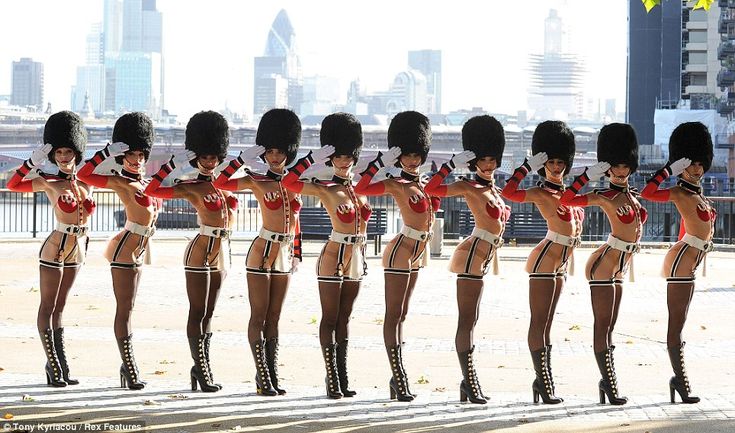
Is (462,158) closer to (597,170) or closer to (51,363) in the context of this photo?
(597,170)

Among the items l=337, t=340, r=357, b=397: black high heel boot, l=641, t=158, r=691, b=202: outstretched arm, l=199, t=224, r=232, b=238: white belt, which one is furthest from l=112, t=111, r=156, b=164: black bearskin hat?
l=641, t=158, r=691, b=202: outstretched arm

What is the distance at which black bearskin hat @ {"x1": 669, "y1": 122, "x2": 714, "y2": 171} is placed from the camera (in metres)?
10.2

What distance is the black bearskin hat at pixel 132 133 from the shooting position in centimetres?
1041

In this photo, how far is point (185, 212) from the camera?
132ft

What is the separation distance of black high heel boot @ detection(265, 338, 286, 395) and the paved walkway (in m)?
0.15

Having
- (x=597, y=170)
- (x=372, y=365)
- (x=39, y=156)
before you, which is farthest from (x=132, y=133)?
(x=597, y=170)

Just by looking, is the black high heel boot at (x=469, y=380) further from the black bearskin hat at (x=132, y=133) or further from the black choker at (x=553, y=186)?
the black bearskin hat at (x=132, y=133)

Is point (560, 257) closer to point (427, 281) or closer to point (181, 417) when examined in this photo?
point (181, 417)

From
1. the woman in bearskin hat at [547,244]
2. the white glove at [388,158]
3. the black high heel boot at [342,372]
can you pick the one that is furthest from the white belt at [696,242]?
the black high heel boot at [342,372]

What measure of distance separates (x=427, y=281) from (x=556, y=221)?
1073 centimetres

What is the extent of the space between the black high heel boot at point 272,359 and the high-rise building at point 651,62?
345ft

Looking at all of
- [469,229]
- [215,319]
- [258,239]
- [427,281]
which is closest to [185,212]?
[469,229]

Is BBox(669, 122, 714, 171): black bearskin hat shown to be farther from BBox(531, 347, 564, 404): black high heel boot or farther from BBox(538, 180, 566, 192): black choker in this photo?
BBox(531, 347, 564, 404): black high heel boot

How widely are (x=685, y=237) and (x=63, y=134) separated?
5022mm
